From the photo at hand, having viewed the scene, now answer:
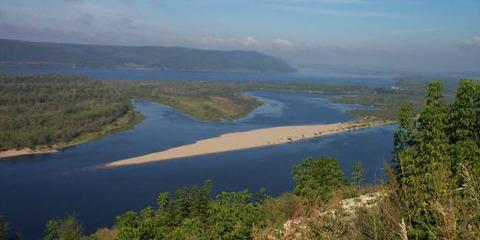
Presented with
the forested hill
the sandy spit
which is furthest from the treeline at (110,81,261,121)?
the forested hill

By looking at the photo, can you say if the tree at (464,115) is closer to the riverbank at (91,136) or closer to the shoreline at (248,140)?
the shoreline at (248,140)

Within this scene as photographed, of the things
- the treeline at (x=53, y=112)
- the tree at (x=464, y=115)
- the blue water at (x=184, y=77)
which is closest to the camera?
the tree at (x=464, y=115)

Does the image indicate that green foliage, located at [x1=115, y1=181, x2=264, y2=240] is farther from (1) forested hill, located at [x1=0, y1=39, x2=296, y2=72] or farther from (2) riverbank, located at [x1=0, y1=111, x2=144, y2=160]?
(1) forested hill, located at [x1=0, y1=39, x2=296, y2=72]

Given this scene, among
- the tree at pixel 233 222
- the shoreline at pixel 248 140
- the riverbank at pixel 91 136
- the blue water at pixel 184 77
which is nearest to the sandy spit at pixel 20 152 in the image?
the riverbank at pixel 91 136

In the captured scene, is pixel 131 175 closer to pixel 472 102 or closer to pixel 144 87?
pixel 472 102

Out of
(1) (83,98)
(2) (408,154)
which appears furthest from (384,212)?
(1) (83,98)
